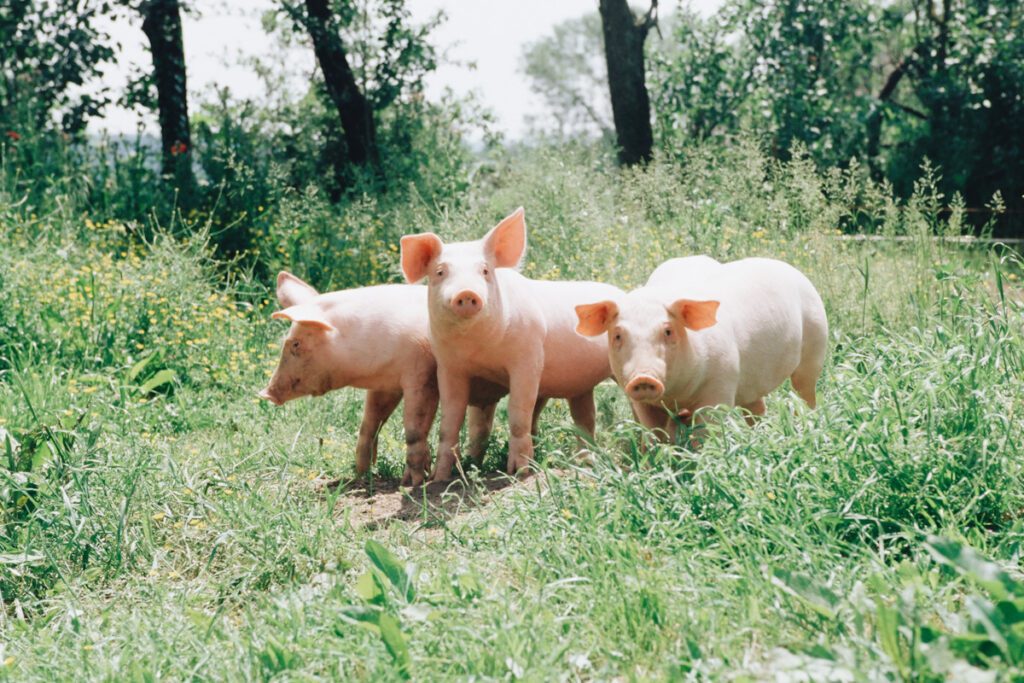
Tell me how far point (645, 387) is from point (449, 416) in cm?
108

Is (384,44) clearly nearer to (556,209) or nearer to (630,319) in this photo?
(556,209)

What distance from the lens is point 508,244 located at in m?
4.33

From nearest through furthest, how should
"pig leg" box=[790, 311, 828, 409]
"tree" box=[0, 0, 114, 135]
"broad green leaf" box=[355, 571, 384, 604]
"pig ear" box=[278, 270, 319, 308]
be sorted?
"broad green leaf" box=[355, 571, 384, 604], "pig leg" box=[790, 311, 828, 409], "pig ear" box=[278, 270, 319, 308], "tree" box=[0, 0, 114, 135]

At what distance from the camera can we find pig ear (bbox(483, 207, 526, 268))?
167 inches

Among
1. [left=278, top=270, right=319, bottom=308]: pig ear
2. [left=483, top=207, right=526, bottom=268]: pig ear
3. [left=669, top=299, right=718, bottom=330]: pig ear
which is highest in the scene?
[left=483, top=207, right=526, bottom=268]: pig ear

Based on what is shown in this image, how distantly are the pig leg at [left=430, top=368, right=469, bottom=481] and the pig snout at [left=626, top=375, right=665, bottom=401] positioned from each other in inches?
38.8

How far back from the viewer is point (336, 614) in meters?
2.82

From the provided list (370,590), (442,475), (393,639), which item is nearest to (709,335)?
(442,475)

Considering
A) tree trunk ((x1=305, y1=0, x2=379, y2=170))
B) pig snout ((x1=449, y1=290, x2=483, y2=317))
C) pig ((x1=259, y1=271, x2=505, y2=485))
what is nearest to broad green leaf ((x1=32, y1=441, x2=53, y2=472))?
pig ((x1=259, y1=271, x2=505, y2=485))

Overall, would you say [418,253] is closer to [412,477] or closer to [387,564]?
[412,477]

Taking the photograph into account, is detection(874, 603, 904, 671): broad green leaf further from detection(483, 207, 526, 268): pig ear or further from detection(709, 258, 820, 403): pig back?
detection(483, 207, 526, 268): pig ear

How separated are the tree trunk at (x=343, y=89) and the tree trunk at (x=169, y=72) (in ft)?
4.40

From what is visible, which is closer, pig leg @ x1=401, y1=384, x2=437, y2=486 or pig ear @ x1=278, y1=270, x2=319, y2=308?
pig leg @ x1=401, y1=384, x2=437, y2=486

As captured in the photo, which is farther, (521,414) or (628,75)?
(628,75)
